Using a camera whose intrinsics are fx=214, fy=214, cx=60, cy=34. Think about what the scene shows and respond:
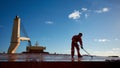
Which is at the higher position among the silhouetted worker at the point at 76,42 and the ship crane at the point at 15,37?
the ship crane at the point at 15,37

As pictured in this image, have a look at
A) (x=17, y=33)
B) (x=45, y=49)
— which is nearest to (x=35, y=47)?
(x=45, y=49)

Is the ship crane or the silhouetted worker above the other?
the ship crane

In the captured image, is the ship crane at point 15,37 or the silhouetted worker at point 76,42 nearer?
the silhouetted worker at point 76,42

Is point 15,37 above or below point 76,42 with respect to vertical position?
above

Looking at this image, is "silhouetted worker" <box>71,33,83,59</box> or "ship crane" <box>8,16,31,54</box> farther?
"ship crane" <box>8,16,31,54</box>

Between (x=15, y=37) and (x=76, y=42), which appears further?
(x=15, y=37)
